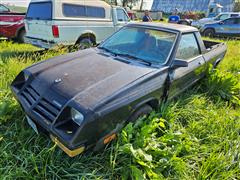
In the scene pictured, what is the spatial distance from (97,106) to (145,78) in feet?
2.62

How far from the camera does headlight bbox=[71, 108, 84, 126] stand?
1.75m

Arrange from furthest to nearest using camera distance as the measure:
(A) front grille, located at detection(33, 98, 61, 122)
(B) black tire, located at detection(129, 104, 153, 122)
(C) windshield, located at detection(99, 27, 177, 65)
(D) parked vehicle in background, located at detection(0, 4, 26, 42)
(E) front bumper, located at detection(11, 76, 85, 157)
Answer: (D) parked vehicle in background, located at detection(0, 4, 26, 42) < (C) windshield, located at detection(99, 27, 177, 65) < (B) black tire, located at detection(129, 104, 153, 122) < (A) front grille, located at detection(33, 98, 61, 122) < (E) front bumper, located at detection(11, 76, 85, 157)

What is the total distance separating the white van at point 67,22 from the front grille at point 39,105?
3498 millimetres

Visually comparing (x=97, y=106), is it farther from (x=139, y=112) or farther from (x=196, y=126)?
(x=196, y=126)

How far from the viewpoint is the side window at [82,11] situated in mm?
5730

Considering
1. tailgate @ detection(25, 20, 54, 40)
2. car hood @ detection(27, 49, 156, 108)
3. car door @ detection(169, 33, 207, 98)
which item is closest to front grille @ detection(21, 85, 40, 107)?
car hood @ detection(27, 49, 156, 108)

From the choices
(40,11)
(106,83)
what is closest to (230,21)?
(40,11)

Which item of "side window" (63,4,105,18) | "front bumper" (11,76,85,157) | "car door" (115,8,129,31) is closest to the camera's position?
"front bumper" (11,76,85,157)

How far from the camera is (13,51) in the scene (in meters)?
6.14

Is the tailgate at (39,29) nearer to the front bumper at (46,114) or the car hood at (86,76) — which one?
the car hood at (86,76)

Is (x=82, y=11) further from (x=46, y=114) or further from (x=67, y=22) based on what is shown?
(x=46, y=114)

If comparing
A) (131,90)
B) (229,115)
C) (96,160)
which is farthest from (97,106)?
(229,115)

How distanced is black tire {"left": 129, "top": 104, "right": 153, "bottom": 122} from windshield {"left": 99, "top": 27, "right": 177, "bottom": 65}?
27.2 inches

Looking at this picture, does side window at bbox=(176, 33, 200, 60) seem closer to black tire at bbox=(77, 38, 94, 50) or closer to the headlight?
the headlight
